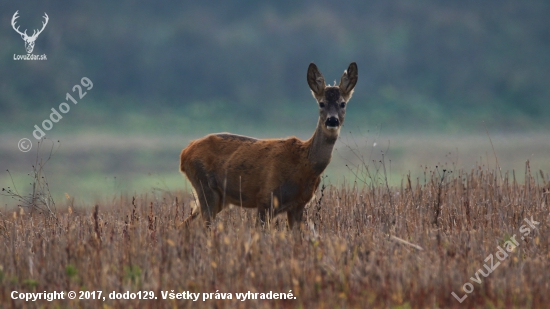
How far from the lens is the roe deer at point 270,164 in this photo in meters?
8.84

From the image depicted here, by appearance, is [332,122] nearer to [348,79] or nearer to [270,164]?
[348,79]

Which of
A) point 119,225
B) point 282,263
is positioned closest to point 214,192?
point 119,225

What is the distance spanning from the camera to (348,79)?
930cm

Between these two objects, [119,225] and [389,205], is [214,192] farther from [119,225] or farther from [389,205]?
[389,205]

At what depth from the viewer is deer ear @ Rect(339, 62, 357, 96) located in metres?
9.24

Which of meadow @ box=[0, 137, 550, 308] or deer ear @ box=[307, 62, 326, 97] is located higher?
deer ear @ box=[307, 62, 326, 97]

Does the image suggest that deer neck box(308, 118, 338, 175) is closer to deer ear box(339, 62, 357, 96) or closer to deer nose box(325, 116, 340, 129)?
deer nose box(325, 116, 340, 129)

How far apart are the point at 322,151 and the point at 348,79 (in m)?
1.20

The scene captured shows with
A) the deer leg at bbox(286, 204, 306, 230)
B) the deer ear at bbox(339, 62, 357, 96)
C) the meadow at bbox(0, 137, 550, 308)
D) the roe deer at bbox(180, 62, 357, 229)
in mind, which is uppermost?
the deer ear at bbox(339, 62, 357, 96)

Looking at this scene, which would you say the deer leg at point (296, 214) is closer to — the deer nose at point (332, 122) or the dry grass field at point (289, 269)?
the dry grass field at point (289, 269)

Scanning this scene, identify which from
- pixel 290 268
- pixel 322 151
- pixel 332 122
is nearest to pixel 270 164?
pixel 322 151

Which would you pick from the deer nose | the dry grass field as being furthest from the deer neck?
the dry grass field

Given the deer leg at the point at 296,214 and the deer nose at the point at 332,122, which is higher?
the deer nose at the point at 332,122

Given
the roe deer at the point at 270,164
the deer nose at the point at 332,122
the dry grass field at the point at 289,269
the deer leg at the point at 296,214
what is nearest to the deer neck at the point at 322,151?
the roe deer at the point at 270,164
